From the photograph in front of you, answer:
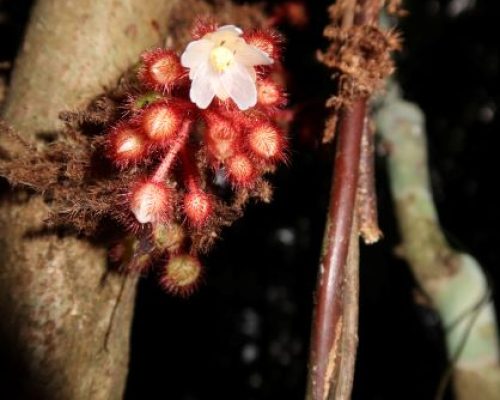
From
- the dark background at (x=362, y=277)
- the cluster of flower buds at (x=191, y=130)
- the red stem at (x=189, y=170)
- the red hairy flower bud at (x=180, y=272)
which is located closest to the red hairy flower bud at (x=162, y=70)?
the cluster of flower buds at (x=191, y=130)

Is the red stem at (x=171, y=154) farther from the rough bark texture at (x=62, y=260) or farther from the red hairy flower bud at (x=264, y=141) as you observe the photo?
the rough bark texture at (x=62, y=260)

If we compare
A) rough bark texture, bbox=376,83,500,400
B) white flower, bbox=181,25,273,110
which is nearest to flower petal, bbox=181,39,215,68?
white flower, bbox=181,25,273,110

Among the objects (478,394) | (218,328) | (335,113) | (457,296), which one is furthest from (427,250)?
(218,328)

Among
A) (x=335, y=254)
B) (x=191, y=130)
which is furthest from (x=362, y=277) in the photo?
(x=191, y=130)

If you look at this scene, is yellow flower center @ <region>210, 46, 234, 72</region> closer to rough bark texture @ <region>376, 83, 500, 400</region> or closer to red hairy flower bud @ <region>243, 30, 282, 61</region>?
red hairy flower bud @ <region>243, 30, 282, 61</region>

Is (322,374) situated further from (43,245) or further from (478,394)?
(478,394)
